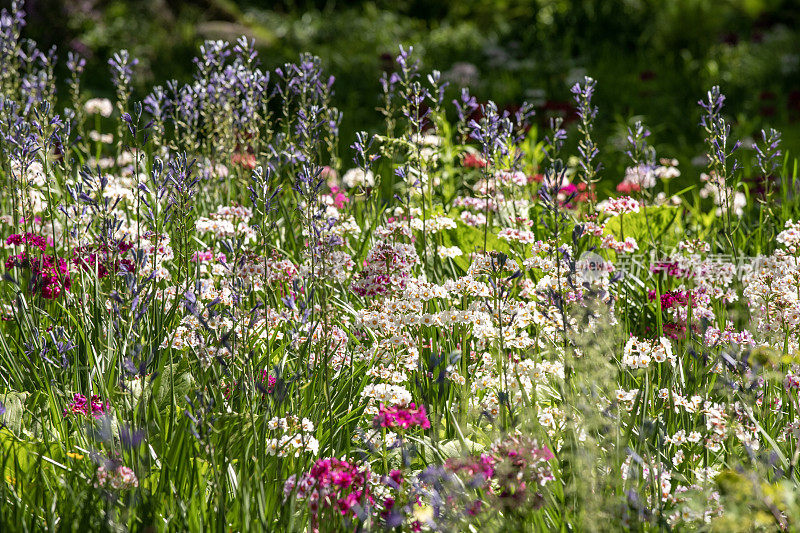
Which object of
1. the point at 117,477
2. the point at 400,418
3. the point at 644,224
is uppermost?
the point at 644,224

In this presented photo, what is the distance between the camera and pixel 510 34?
1342 centimetres

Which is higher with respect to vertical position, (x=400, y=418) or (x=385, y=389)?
(x=385, y=389)

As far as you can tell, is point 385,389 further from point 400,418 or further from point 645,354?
point 645,354

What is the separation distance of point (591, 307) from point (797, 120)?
788 cm

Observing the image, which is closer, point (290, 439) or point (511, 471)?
point (511, 471)

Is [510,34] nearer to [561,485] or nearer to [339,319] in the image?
[339,319]

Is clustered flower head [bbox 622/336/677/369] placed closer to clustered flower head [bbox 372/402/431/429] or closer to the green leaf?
clustered flower head [bbox 372/402/431/429]

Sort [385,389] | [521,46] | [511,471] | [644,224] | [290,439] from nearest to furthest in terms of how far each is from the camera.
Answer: [511,471] → [290,439] → [385,389] → [644,224] → [521,46]

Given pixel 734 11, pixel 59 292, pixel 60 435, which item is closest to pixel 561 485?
pixel 60 435

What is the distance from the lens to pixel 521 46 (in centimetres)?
1288

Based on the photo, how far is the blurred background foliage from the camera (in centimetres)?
970

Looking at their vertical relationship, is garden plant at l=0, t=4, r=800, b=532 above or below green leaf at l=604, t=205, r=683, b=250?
below

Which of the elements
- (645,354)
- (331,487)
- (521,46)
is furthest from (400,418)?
(521,46)

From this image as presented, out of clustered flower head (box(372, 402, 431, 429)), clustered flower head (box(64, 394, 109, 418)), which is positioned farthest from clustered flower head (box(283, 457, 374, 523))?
clustered flower head (box(64, 394, 109, 418))
